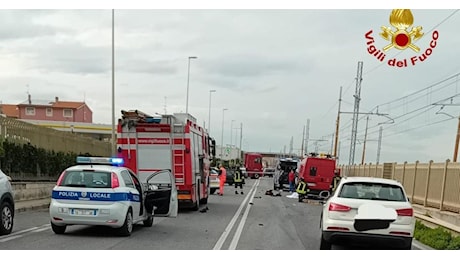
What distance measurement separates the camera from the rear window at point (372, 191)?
10.6m

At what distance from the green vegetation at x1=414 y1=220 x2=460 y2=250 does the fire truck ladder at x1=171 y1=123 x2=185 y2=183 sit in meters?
7.91

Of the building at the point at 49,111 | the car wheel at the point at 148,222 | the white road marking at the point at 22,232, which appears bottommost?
the white road marking at the point at 22,232

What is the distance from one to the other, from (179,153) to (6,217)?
7.96m

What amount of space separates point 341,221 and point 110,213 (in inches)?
191

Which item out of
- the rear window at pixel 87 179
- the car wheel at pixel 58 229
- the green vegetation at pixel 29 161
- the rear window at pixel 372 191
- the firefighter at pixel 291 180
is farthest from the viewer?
the firefighter at pixel 291 180

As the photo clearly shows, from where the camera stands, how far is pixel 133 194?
13.0 m

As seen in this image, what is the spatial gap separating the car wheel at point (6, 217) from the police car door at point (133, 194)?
99.0 inches

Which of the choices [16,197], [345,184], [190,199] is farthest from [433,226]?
[16,197]

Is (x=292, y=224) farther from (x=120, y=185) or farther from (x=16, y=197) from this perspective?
(x=16, y=197)

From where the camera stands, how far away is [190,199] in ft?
65.1

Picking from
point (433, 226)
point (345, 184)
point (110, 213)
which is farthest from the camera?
point (433, 226)

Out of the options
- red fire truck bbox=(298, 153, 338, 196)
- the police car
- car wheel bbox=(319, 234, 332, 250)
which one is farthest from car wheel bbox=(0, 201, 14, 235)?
red fire truck bbox=(298, 153, 338, 196)

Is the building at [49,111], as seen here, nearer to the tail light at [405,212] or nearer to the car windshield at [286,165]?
the car windshield at [286,165]

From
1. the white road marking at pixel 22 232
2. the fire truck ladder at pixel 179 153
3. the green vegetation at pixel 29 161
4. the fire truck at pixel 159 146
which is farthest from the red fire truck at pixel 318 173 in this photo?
the white road marking at pixel 22 232
